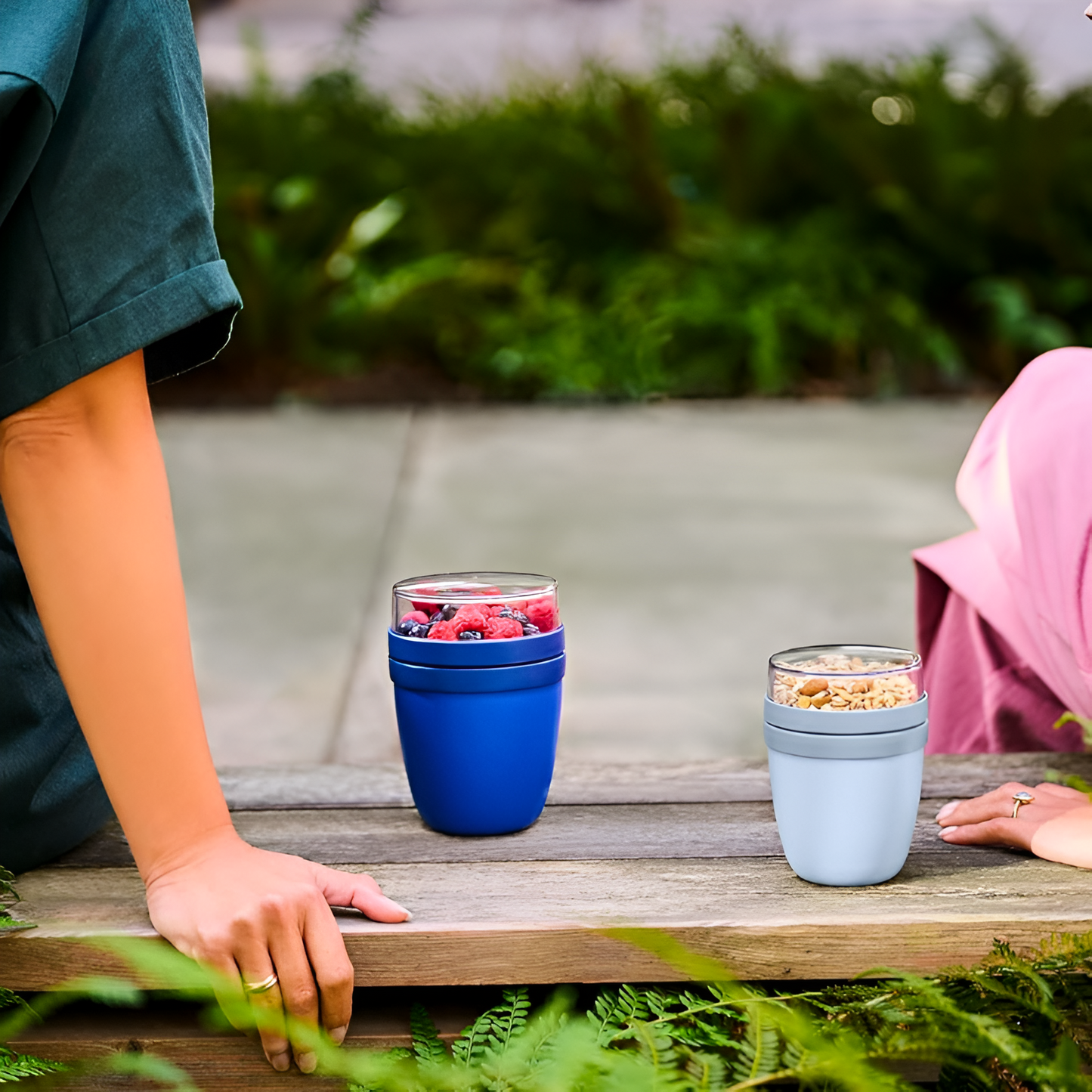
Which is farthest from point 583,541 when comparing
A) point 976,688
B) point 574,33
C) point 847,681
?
point 574,33

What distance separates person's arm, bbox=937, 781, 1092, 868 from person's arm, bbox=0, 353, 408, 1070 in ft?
1.75

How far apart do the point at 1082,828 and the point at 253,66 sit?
6611mm

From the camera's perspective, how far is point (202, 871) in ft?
3.23

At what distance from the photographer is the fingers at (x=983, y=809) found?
3.74ft

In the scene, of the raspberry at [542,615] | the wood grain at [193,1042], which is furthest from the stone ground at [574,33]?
the wood grain at [193,1042]

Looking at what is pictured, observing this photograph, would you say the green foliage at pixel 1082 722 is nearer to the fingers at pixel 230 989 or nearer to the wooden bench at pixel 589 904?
the wooden bench at pixel 589 904

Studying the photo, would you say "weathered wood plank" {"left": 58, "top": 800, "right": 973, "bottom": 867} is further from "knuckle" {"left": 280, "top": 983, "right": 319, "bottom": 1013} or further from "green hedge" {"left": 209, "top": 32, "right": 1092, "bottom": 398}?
"green hedge" {"left": 209, "top": 32, "right": 1092, "bottom": 398}

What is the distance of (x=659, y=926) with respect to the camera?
967 mm

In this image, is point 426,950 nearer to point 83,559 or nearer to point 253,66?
point 83,559

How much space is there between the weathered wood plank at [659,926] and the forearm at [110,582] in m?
0.14

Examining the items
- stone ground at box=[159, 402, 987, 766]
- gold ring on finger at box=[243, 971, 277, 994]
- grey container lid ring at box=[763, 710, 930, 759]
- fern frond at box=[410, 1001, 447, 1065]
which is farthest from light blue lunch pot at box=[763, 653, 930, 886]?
stone ground at box=[159, 402, 987, 766]

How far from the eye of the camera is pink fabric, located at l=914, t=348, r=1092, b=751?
45.5 inches

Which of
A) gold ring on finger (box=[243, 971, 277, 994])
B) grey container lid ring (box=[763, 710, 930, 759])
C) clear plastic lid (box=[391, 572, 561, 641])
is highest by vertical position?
clear plastic lid (box=[391, 572, 561, 641])

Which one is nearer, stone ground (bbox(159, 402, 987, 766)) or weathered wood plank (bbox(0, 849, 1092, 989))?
weathered wood plank (bbox(0, 849, 1092, 989))
